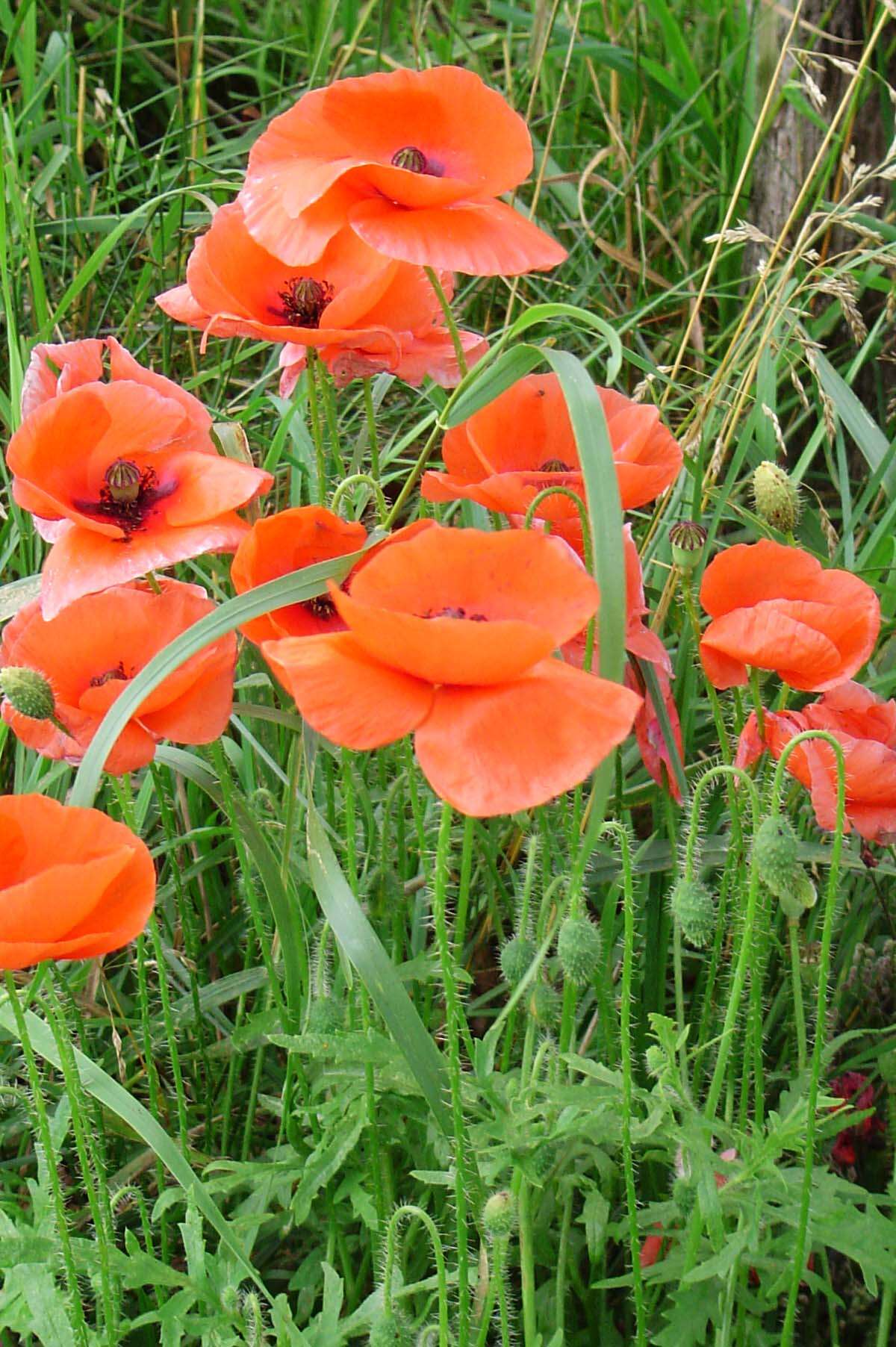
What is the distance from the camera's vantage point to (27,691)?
1.13 m

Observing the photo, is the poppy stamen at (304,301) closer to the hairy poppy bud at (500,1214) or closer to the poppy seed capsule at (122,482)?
the poppy seed capsule at (122,482)

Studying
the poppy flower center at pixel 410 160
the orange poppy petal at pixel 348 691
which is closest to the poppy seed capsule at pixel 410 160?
the poppy flower center at pixel 410 160

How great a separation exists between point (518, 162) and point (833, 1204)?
848 mm

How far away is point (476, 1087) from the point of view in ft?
3.88

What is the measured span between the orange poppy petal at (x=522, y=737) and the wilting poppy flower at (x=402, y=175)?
1.25ft

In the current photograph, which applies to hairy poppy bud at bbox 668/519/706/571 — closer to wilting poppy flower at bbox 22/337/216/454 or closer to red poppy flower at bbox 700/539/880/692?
red poppy flower at bbox 700/539/880/692

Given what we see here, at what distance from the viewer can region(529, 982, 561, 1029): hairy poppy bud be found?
46.6 inches

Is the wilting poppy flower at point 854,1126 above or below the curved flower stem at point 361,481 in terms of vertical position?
below

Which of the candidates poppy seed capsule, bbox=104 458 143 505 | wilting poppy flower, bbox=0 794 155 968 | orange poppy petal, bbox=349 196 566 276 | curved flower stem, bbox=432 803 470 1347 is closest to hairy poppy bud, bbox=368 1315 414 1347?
curved flower stem, bbox=432 803 470 1347

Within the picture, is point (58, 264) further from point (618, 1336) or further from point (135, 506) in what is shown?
point (618, 1336)

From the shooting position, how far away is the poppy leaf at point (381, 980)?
1.09 metres

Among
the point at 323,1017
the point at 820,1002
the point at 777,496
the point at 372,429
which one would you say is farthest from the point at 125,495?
the point at 820,1002

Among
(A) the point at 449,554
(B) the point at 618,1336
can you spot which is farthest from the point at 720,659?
(B) the point at 618,1336

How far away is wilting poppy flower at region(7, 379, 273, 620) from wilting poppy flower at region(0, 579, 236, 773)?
0.15ft
